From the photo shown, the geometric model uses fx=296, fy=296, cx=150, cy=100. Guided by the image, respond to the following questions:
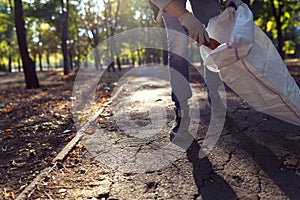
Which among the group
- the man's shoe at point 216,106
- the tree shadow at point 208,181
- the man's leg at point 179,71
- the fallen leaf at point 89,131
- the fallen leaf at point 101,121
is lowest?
the tree shadow at point 208,181

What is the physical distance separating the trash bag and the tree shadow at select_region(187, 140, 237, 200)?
638 mm

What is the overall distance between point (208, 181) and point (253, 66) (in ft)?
2.66

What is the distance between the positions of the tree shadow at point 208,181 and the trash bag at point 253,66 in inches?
25.1

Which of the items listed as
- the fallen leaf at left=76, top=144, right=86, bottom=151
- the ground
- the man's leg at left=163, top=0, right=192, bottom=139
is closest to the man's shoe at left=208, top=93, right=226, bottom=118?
the ground

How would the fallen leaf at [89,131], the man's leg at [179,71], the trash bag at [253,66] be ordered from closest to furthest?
1. the trash bag at [253,66]
2. the man's leg at [179,71]
3. the fallen leaf at [89,131]

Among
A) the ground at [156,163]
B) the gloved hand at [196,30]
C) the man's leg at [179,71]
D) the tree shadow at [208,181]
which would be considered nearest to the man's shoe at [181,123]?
the man's leg at [179,71]

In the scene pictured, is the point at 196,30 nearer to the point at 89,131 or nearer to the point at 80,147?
the point at 80,147

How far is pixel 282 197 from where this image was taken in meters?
1.63

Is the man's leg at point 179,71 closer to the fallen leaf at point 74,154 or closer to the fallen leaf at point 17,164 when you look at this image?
the fallen leaf at point 74,154

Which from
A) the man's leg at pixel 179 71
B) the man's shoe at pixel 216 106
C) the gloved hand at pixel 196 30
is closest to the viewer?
the gloved hand at pixel 196 30

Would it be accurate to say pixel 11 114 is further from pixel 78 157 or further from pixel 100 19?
pixel 100 19

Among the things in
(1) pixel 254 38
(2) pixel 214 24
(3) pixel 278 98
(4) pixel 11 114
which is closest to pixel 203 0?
(2) pixel 214 24

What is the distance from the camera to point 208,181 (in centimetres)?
188

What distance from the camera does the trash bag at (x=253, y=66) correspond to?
1901mm
